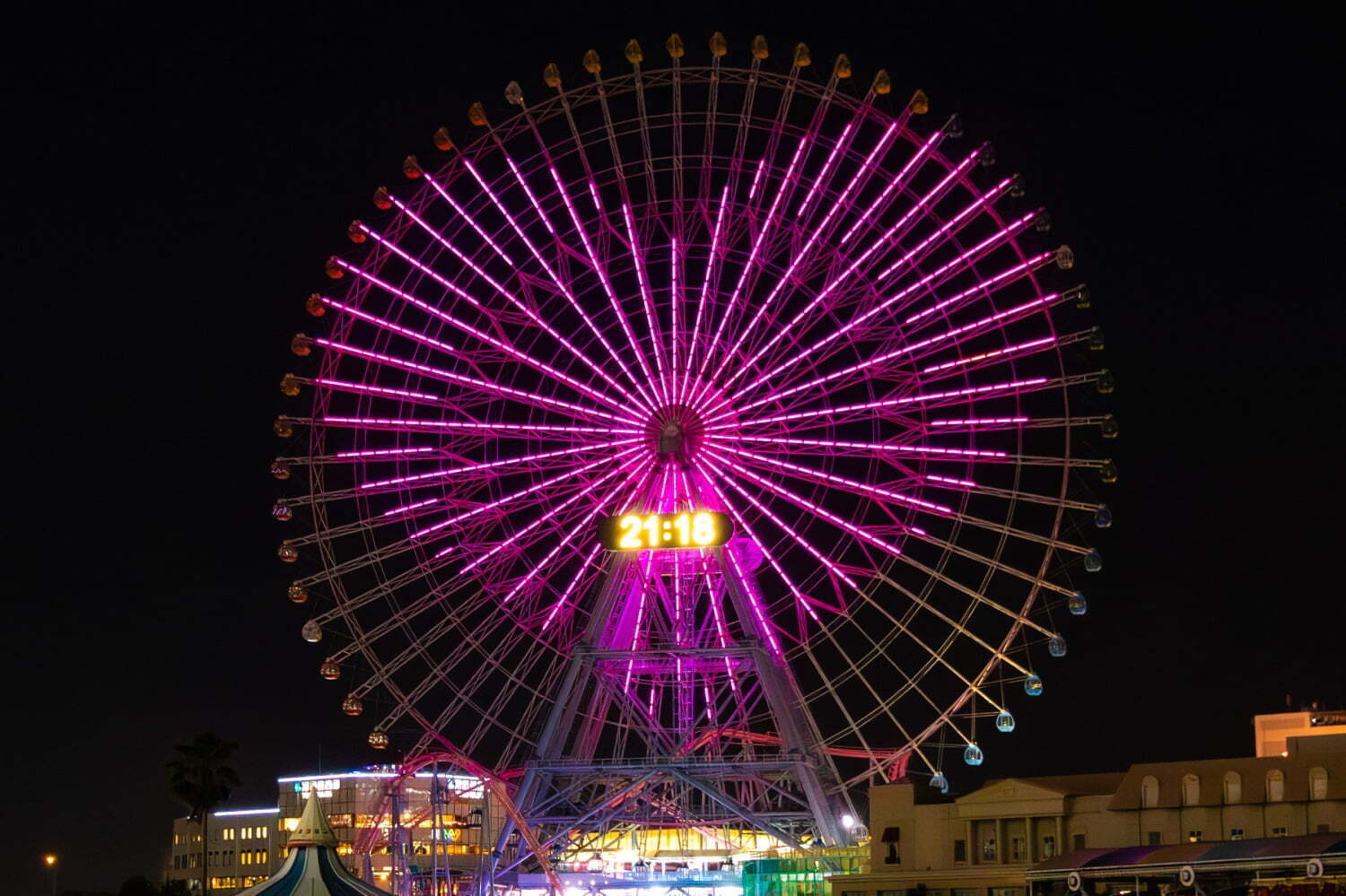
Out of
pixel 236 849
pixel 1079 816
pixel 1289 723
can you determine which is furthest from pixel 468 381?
pixel 236 849

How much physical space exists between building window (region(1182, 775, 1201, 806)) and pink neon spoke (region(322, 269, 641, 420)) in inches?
841

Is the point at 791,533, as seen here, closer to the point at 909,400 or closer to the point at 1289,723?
the point at 909,400

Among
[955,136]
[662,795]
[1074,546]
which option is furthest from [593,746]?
[955,136]

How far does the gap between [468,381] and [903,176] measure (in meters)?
15.6

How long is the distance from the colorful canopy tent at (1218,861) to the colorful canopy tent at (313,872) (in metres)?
21.1

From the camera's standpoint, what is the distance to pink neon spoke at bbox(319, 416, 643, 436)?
226 ft

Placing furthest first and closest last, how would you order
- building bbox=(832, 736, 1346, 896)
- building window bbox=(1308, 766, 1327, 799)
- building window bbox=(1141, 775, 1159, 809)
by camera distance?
building window bbox=(1141, 775, 1159, 809) → building bbox=(832, 736, 1346, 896) → building window bbox=(1308, 766, 1327, 799)

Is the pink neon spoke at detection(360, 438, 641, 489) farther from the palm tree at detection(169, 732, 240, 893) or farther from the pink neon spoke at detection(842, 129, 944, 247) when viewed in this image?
the palm tree at detection(169, 732, 240, 893)

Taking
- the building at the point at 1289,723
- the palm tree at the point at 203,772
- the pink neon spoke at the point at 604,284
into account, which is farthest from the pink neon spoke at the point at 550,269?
the building at the point at 1289,723

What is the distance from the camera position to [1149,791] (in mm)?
66500

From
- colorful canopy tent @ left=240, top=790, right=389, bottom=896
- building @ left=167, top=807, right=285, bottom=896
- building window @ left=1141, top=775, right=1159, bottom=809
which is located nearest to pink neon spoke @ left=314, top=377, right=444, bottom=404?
colorful canopy tent @ left=240, top=790, right=389, bottom=896

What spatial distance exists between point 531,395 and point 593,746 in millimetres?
13715

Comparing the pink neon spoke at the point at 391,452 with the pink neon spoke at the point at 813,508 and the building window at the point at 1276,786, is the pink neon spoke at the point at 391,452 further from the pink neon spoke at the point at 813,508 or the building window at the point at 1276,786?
the building window at the point at 1276,786

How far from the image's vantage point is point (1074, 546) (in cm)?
6581
